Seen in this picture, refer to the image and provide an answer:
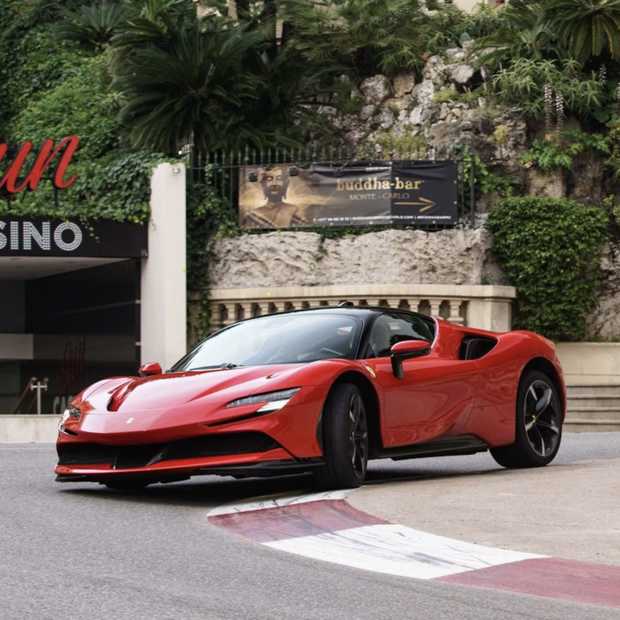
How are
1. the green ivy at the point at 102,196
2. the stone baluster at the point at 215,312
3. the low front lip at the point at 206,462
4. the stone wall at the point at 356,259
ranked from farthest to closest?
the stone baluster at the point at 215,312 < the green ivy at the point at 102,196 < the stone wall at the point at 356,259 < the low front lip at the point at 206,462

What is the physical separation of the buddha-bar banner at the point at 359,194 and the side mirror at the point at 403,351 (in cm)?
1599

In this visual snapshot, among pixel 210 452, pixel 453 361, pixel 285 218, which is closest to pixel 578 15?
pixel 285 218

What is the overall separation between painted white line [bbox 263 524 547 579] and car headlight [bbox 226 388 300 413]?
5.24 ft

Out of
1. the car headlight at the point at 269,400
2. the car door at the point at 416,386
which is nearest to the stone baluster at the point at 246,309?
the car door at the point at 416,386

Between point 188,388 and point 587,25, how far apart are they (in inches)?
809

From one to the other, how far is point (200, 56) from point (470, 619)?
2430 centimetres

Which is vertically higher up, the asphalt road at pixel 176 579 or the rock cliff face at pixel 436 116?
the rock cliff face at pixel 436 116

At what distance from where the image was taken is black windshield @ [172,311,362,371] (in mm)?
10492

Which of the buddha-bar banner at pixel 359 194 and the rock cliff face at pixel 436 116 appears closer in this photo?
the buddha-bar banner at pixel 359 194

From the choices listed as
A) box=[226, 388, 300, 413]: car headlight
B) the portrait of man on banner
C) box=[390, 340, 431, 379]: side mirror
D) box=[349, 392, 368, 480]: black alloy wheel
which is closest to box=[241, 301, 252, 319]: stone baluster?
the portrait of man on banner

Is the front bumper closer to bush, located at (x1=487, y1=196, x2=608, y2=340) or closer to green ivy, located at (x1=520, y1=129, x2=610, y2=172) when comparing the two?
bush, located at (x1=487, y1=196, x2=608, y2=340)

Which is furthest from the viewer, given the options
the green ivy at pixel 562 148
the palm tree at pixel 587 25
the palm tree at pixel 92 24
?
the palm tree at pixel 92 24

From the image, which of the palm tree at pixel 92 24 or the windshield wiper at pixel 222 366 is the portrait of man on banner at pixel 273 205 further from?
the windshield wiper at pixel 222 366

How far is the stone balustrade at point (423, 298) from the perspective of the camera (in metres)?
25.7
